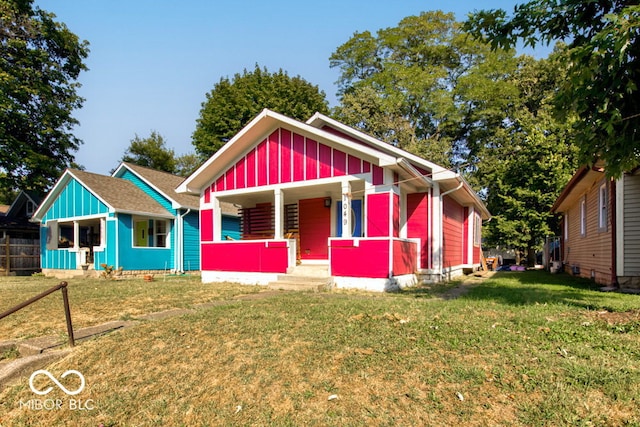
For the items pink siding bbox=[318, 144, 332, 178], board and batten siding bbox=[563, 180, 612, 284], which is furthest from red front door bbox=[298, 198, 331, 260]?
board and batten siding bbox=[563, 180, 612, 284]

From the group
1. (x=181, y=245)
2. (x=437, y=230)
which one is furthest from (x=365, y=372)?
(x=181, y=245)

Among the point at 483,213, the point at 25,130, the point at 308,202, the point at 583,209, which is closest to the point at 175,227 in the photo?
the point at 308,202

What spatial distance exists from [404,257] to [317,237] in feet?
12.2

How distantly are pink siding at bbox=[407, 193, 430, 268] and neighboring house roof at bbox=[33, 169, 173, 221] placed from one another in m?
11.6

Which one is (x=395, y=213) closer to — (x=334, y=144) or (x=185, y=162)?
(x=334, y=144)

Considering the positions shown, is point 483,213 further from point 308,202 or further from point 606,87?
point 606,87

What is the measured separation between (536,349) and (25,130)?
2883cm

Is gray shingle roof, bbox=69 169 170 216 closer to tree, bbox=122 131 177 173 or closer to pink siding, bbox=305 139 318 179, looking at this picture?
pink siding, bbox=305 139 318 179

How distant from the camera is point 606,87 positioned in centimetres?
533

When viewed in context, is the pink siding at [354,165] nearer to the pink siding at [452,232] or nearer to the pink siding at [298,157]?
the pink siding at [298,157]

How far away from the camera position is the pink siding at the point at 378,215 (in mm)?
9844

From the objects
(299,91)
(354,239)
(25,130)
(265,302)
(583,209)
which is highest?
(299,91)

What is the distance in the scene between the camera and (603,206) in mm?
11242

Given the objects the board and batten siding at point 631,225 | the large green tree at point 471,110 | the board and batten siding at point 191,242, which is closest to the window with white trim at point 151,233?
the board and batten siding at point 191,242
